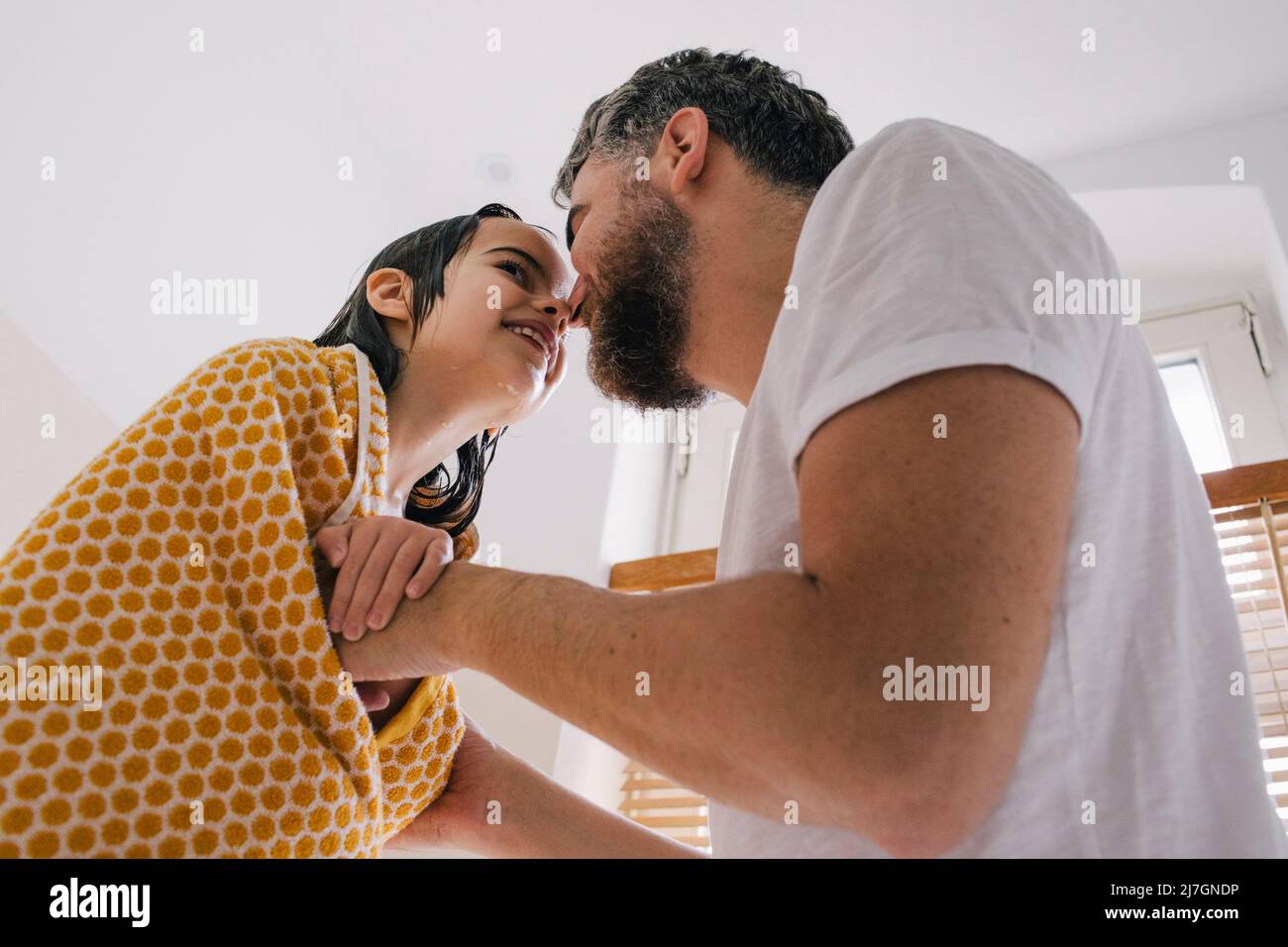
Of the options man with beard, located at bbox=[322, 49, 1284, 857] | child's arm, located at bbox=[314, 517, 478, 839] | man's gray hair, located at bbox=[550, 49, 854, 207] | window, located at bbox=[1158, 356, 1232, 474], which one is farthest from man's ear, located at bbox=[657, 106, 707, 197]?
window, located at bbox=[1158, 356, 1232, 474]

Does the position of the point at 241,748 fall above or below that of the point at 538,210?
below

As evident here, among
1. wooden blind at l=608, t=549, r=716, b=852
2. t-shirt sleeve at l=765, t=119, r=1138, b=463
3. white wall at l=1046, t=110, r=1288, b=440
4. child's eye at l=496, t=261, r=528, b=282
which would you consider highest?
white wall at l=1046, t=110, r=1288, b=440

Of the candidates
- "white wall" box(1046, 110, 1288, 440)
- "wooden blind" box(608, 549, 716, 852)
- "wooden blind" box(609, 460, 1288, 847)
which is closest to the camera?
"wooden blind" box(609, 460, 1288, 847)

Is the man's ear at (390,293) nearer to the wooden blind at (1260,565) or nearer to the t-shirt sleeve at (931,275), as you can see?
the t-shirt sleeve at (931,275)

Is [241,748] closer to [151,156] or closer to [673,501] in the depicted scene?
[151,156]

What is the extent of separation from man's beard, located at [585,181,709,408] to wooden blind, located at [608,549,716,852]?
2.82 ft

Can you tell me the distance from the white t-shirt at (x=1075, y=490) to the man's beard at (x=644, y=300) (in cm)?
46

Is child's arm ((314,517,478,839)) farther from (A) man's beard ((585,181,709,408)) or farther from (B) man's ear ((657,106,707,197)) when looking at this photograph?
(B) man's ear ((657,106,707,197))

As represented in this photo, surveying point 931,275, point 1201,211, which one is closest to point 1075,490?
point 931,275

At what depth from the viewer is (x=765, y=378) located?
0.72 m

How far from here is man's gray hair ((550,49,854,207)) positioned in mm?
1203

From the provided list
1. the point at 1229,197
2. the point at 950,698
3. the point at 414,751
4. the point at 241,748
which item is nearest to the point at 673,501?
the point at 1229,197
